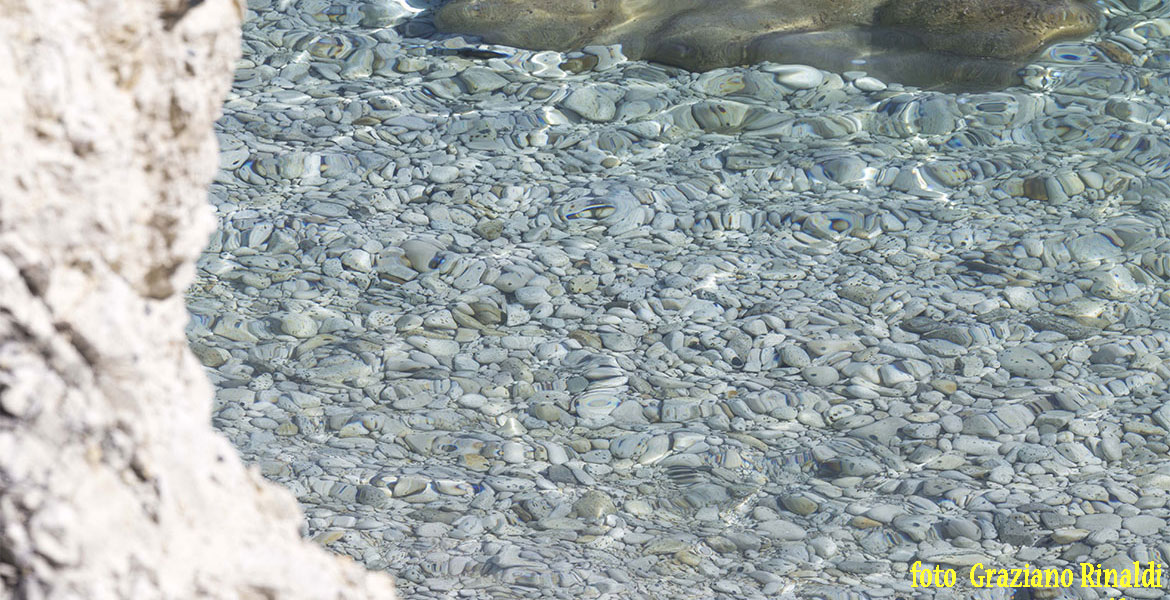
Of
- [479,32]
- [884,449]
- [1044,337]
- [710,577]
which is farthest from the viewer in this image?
[479,32]

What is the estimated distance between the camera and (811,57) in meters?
5.68

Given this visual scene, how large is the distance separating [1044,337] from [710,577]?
1.75 m

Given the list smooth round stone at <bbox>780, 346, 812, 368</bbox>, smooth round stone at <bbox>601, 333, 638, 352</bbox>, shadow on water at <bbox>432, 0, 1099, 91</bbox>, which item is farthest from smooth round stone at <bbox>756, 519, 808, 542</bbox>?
shadow on water at <bbox>432, 0, 1099, 91</bbox>

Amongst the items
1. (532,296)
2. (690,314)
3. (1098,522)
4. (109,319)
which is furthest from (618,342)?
(109,319)

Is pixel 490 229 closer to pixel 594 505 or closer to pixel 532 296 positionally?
pixel 532 296

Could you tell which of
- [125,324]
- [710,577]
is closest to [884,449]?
[710,577]

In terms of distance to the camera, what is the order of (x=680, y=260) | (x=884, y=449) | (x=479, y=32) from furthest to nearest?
(x=479, y=32) → (x=680, y=260) → (x=884, y=449)

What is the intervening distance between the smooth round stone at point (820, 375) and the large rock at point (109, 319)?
2812mm

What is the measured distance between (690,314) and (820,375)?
1.81 feet

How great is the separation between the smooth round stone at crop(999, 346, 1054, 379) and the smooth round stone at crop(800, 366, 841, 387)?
586mm

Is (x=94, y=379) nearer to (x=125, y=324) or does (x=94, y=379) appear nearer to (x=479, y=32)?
(x=125, y=324)

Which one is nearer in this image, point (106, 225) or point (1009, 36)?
point (106, 225)

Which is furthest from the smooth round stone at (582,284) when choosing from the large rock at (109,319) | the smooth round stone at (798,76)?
the large rock at (109,319)

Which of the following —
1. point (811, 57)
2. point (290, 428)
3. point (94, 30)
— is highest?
point (94, 30)
